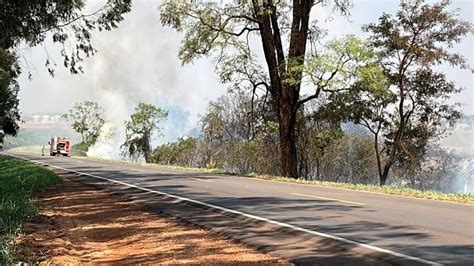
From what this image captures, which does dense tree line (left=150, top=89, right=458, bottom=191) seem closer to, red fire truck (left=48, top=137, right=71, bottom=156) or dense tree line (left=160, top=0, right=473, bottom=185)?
dense tree line (left=160, top=0, right=473, bottom=185)

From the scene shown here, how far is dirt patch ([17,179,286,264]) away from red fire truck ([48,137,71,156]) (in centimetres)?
6230

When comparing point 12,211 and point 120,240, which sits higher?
point 12,211

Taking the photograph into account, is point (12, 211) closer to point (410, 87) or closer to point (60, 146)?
point (410, 87)

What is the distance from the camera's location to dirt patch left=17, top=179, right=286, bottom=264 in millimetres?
7656

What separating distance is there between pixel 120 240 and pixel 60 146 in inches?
2673

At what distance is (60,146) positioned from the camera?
73.7 m

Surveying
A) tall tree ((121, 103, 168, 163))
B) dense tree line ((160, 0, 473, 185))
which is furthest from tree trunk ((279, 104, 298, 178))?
tall tree ((121, 103, 168, 163))

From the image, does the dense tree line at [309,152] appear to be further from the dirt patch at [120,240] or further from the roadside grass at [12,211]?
the dirt patch at [120,240]

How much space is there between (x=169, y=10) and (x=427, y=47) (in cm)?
1527

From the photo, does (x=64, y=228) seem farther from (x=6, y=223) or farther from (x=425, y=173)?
(x=425, y=173)

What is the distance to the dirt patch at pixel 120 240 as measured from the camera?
766 cm

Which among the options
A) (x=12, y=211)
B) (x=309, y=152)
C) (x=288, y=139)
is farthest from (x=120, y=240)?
(x=309, y=152)

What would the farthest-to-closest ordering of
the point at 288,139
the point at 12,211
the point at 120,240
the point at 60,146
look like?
the point at 60,146 → the point at 288,139 → the point at 12,211 → the point at 120,240

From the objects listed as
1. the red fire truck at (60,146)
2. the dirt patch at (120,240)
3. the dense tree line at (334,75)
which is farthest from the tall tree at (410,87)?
the red fire truck at (60,146)
